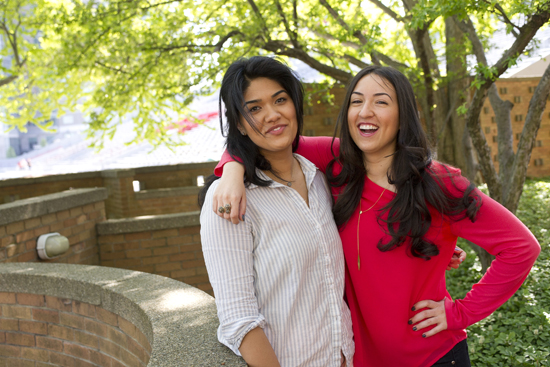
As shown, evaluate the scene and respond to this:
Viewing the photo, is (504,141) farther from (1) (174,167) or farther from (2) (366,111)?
(1) (174,167)

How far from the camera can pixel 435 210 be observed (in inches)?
77.2

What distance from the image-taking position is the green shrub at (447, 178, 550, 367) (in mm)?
3539

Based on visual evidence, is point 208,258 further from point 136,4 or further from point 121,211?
point 121,211

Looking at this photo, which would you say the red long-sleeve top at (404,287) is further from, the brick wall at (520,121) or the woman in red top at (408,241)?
the brick wall at (520,121)

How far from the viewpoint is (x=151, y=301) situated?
2311mm

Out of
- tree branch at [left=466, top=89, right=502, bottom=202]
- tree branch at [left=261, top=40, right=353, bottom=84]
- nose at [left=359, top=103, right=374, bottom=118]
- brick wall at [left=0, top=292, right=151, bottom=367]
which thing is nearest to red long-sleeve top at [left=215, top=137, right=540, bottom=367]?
nose at [left=359, top=103, right=374, bottom=118]

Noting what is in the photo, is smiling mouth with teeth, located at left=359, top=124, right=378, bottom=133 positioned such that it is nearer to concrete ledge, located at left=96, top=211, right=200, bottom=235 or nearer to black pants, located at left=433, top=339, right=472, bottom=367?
black pants, located at left=433, top=339, right=472, bottom=367

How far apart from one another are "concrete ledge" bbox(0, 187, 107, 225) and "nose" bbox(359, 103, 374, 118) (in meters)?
3.21

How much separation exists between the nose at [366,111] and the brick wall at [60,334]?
1.57 m

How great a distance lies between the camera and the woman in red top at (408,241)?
1884mm

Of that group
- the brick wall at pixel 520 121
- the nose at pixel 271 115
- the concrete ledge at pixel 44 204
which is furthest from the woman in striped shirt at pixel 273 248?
the brick wall at pixel 520 121

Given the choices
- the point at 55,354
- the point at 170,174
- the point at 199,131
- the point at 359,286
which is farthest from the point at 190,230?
the point at 199,131

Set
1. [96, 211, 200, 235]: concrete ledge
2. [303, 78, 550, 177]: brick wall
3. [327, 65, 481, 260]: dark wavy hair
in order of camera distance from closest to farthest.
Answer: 1. [327, 65, 481, 260]: dark wavy hair
2. [96, 211, 200, 235]: concrete ledge
3. [303, 78, 550, 177]: brick wall

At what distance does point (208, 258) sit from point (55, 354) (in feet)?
6.58
